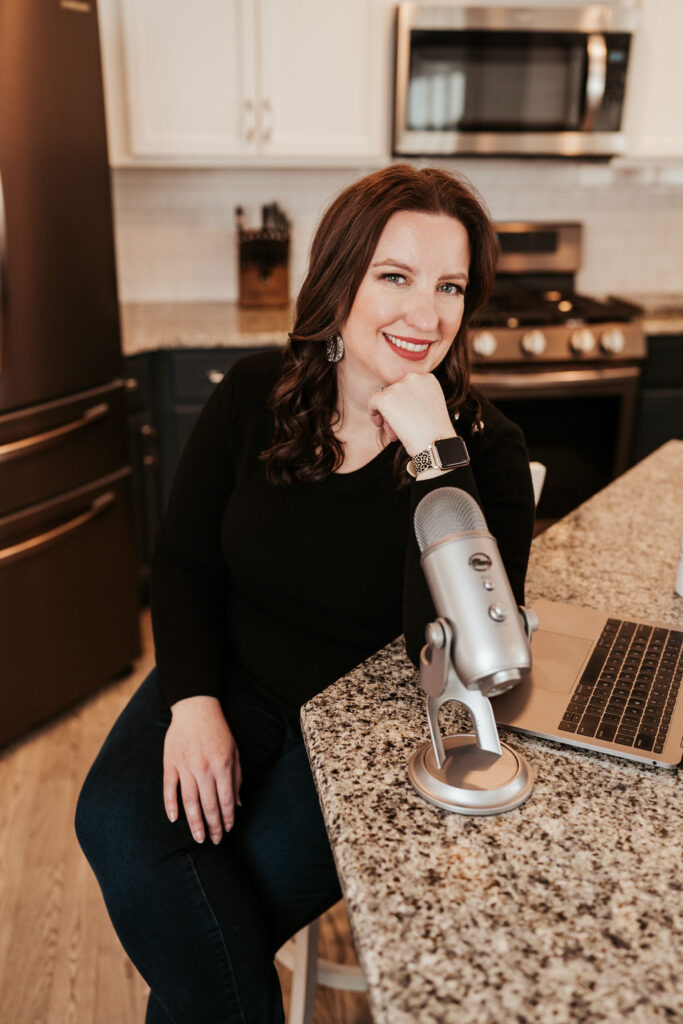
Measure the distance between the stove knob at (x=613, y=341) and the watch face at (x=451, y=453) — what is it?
2130 millimetres

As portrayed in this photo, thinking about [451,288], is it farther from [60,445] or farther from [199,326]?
[199,326]

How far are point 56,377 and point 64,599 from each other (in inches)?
21.8

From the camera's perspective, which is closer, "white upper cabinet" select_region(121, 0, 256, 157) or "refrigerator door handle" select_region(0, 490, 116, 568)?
"refrigerator door handle" select_region(0, 490, 116, 568)

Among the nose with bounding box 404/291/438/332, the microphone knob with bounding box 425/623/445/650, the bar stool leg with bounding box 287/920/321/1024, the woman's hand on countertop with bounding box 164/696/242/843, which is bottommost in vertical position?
the bar stool leg with bounding box 287/920/321/1024

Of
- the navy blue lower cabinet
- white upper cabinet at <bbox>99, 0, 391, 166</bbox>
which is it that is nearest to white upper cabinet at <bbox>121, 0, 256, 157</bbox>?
white upper cabinet at <bbox>99, 0, 391, 166</bbox>

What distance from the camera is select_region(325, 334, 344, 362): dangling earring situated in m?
1.32

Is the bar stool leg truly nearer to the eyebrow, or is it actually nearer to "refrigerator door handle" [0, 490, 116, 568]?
the eyebrow

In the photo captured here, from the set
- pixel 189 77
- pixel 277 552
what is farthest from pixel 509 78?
pixel 277 552

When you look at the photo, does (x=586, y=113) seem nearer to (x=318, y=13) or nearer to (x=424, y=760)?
(x=318, y=13)

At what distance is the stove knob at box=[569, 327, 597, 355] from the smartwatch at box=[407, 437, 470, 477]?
6.88 ft

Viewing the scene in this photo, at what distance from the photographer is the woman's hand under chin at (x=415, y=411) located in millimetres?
1008

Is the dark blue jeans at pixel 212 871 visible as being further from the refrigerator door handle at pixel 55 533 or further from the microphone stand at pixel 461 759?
the refrigerator door handle at pixel 55 533

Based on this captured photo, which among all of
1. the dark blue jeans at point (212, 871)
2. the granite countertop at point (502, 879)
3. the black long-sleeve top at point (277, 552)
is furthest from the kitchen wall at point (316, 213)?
the granite countertop at point (502, 879)

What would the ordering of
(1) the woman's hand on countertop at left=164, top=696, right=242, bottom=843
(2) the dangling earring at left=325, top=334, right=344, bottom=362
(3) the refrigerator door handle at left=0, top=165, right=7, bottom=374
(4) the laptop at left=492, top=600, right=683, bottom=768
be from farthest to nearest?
(3) the refrigerator door handle at left=0, top=165, right=7, bottom=374
(2) the dangling earring at left=325, top=334, right=344, bottom=362
(1) the woman's hand on countertop at left=164, top=696, right=242, bottom=843
(4) the laptop at left=492, top=600, right=683, bottom=768
